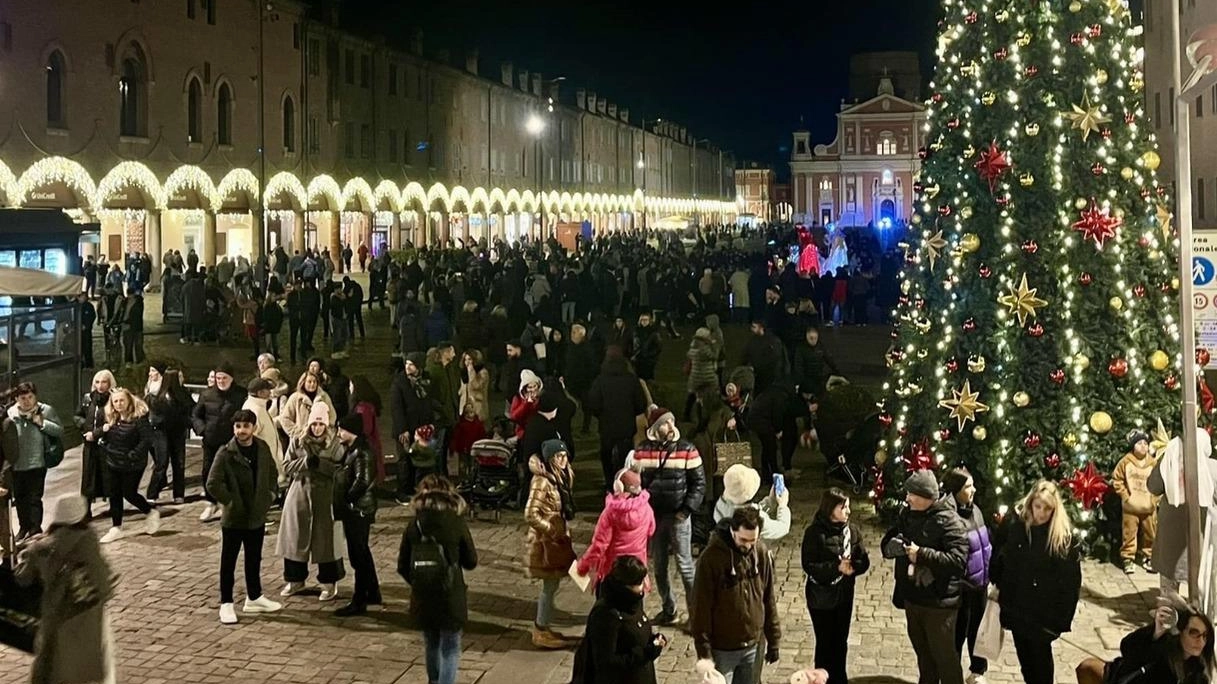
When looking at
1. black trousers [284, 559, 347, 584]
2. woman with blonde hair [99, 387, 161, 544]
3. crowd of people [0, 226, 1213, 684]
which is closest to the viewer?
crowd of people [0, 226, 1213, 684]

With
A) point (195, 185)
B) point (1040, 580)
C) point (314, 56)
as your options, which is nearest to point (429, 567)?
point (1040, 580)

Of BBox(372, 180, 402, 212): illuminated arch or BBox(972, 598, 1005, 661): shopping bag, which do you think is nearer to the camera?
BBox(972, 598, 1005, 661): shopping bag

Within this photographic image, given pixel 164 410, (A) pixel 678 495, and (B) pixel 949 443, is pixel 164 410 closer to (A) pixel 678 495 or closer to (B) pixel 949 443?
(A) pixel 678 495

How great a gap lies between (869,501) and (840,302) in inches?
642

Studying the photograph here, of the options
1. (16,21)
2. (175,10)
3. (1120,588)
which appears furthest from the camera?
(175,10)

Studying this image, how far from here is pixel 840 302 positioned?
28.9 meters

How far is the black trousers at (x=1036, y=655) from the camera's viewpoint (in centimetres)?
715

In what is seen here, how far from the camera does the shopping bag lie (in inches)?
293

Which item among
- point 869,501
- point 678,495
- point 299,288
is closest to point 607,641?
point 678,495

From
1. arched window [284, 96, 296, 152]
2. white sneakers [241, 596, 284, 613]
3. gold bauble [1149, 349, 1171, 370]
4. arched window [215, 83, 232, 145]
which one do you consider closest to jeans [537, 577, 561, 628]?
white sneakers [241, 596, 284, 613]

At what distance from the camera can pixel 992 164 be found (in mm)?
11172

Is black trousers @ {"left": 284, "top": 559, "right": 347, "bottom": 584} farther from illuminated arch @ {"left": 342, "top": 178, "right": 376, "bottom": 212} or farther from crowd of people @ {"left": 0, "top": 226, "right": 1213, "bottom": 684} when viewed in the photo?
illuminated arch @ {"left": 342, "top": 178, "right": 376, "bottom": 212}

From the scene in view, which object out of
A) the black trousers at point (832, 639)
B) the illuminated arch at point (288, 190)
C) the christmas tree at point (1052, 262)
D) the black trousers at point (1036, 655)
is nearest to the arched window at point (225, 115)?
the illuminated arch at point (288, 190)

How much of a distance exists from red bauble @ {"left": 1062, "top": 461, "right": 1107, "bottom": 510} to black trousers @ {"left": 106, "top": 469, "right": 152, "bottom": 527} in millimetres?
8165
